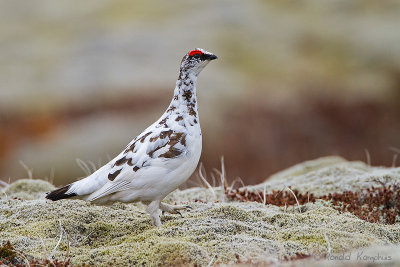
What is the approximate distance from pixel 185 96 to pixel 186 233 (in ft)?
4.72

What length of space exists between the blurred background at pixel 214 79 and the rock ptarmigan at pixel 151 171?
550cm

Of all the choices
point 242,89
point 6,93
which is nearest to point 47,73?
point 6,93

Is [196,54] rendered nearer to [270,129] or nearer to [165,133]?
[165,133]

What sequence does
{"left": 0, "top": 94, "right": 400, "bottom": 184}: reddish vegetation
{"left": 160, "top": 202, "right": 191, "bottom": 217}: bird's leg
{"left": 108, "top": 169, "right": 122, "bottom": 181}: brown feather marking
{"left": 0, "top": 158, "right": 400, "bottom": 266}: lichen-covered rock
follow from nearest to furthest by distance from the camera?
{"left": 0, "top": 158, "right": 400, "bottom": 266}: lichen-covered rock
{"left": 108, "top": 169, "right": 122, "bottom": 181}: brown feather marking
{"left": 160, "top": 202, "right": 191, "bottom": 217}: bird's leg
{"left": 0, "top": 94, "right": 400, "bottom": 184}: reddish vegetation

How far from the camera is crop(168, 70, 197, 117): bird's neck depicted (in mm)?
4875

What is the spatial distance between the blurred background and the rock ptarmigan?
18.0ft

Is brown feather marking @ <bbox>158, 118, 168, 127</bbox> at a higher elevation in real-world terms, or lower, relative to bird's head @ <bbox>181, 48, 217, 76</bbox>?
lower

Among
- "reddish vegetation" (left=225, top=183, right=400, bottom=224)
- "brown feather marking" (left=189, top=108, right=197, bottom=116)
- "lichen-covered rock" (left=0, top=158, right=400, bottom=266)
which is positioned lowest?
"reddish vegetation" (left=225, top=183, right=400, bottom=224)

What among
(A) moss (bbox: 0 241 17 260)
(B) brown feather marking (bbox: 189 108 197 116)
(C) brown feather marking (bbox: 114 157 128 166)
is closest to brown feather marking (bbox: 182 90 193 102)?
(B) brown feather marking (bbox: 189 108 197 116)

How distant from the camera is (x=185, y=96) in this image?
4941mm

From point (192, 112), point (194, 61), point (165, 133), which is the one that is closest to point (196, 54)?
point (194, 61)

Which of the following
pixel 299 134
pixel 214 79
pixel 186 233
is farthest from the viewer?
pixel 214 79

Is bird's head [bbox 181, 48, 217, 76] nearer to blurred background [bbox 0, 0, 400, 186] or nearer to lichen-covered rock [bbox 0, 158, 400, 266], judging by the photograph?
lichen-covered rock [bbox 0, 158, 400, 266]

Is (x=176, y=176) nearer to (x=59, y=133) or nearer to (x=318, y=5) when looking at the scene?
(x=59, y=133)
